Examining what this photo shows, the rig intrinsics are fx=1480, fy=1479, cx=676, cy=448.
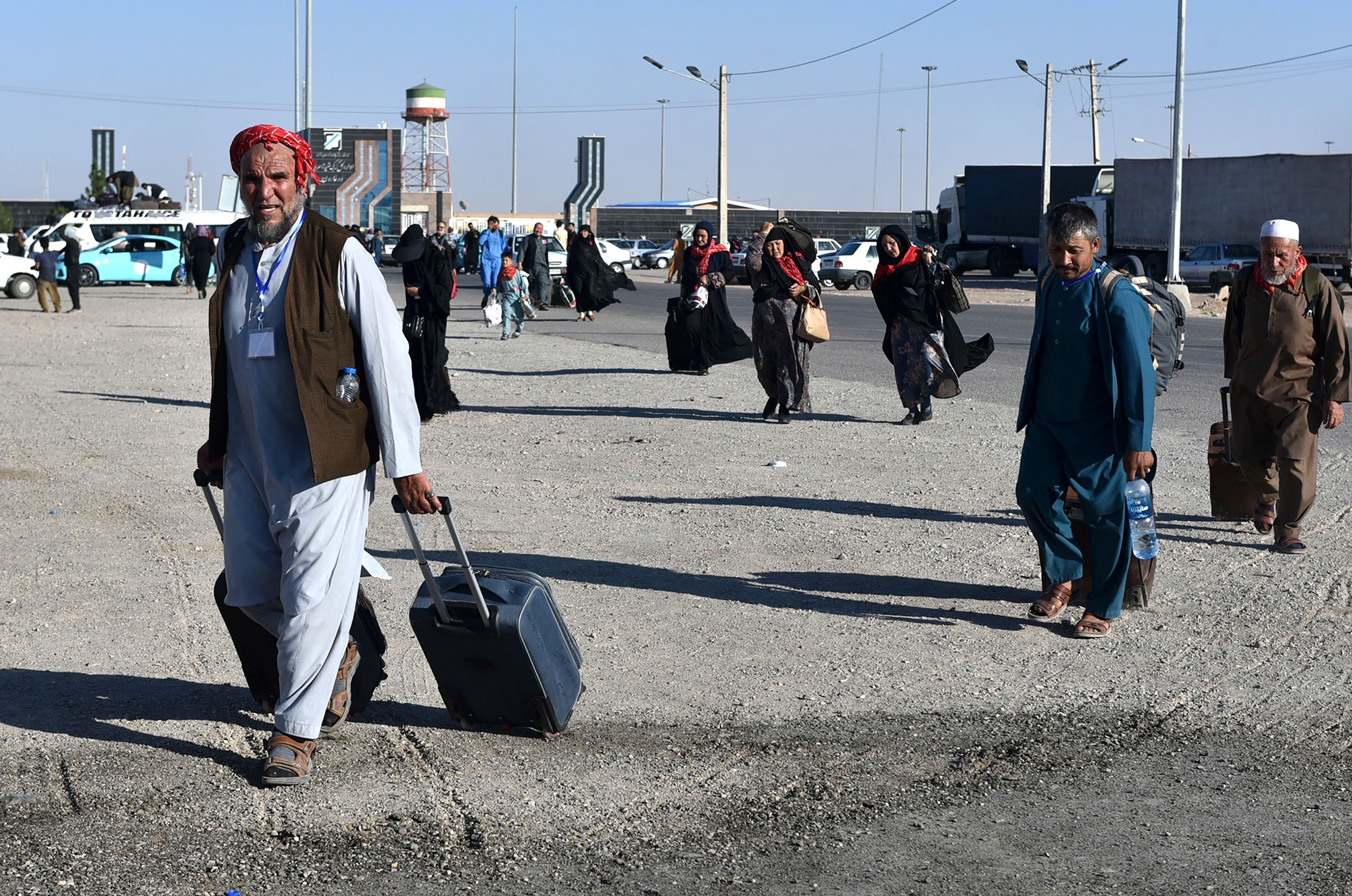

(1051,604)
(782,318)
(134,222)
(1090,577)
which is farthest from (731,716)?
(134,222)

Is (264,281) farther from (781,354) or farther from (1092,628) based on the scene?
(781,354)

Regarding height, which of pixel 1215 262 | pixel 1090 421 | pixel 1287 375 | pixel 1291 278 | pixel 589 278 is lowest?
pixel 1090 421

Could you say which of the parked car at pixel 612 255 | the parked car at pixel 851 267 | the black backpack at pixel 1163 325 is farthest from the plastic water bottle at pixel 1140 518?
the parked car at pixel 612 255

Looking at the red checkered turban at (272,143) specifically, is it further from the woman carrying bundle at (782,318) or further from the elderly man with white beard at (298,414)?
the woman carrying bundle at (782,318)

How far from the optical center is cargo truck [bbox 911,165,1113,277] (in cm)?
4794

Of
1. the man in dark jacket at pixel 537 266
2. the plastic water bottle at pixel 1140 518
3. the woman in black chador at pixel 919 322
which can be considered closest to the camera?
the plastic water bottle at pixel 1140 518

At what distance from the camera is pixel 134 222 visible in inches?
1785

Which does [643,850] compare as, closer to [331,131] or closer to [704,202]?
[331,131]

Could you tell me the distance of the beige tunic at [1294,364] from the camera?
23.7ft

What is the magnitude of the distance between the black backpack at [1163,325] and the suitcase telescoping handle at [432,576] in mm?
2951

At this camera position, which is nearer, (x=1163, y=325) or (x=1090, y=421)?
(x=1090, y=421)

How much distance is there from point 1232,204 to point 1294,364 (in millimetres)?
34599

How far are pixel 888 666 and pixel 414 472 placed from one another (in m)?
2.14

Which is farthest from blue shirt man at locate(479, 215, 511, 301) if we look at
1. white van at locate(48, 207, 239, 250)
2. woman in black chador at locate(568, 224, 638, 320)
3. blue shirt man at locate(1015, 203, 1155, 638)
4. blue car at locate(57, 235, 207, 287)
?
white van at locate(48, 207, 239, 250)
